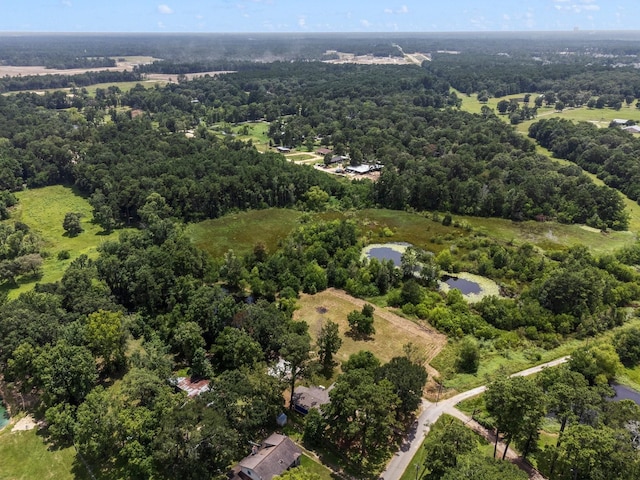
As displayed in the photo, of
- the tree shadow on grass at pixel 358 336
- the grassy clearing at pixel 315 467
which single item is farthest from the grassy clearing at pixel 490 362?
the grassy clearing at pixel 315 467

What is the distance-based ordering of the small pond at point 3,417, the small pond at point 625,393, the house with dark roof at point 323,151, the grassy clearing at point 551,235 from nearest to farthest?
1. the small pond at point 3,417
2. the small pond at point 625,393
3. the grassy clearing at point 551,235
4. the house with dark roof at point 323,151

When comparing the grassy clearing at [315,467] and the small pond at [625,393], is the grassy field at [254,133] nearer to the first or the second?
the grassy clearing at [315,467]

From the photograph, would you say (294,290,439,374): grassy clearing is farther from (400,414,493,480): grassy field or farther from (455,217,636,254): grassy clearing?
(455,217,636,254): grassy clearing

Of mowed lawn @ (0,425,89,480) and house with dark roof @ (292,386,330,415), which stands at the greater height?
house with dark roof @ (292,386,330,415)

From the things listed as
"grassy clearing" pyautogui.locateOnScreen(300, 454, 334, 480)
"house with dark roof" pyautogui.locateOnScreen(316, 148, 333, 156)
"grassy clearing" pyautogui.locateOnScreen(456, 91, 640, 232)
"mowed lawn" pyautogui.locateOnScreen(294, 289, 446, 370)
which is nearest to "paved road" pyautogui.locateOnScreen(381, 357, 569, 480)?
"grassy clearing" pyautogui.locateOnScreen(300, 454, 334, 480)

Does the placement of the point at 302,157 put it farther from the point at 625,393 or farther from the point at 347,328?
the point at 625,393
